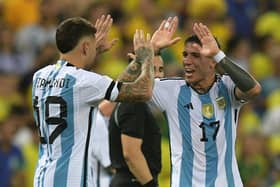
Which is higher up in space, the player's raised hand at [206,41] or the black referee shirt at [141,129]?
the player's raised hand at [206,41]

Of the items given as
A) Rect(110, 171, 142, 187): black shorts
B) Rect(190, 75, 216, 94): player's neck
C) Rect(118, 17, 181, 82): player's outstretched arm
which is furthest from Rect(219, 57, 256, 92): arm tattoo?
Rect(110, 171, 142, 187): black shorts

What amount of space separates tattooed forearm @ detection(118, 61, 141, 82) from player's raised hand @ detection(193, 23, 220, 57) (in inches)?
20.7

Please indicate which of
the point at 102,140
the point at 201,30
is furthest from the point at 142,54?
the point at 102,140

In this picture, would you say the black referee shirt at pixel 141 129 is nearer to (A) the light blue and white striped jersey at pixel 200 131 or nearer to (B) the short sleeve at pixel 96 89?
(A) the light blue and white striped jersey at pixel 200 131

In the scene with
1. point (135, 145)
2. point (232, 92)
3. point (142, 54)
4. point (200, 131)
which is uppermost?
point (142, 54)

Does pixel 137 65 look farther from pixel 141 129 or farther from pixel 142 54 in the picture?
pixel 141 129

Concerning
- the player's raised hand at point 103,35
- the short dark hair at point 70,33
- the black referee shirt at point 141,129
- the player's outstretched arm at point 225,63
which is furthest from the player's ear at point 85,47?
the black referee shirt at point 141,129

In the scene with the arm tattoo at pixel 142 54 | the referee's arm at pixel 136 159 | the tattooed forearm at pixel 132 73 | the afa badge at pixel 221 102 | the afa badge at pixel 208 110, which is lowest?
the referee's arm at pixel 136 159

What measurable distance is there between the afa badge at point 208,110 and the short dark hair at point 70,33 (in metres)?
1.08

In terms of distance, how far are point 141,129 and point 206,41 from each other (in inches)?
47.1

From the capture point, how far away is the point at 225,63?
948 centimetres

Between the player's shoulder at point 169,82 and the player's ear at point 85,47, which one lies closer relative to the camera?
the player's ear at point 85,47

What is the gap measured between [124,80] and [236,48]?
→ 22.2 feet

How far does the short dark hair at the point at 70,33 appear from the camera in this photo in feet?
30.7
